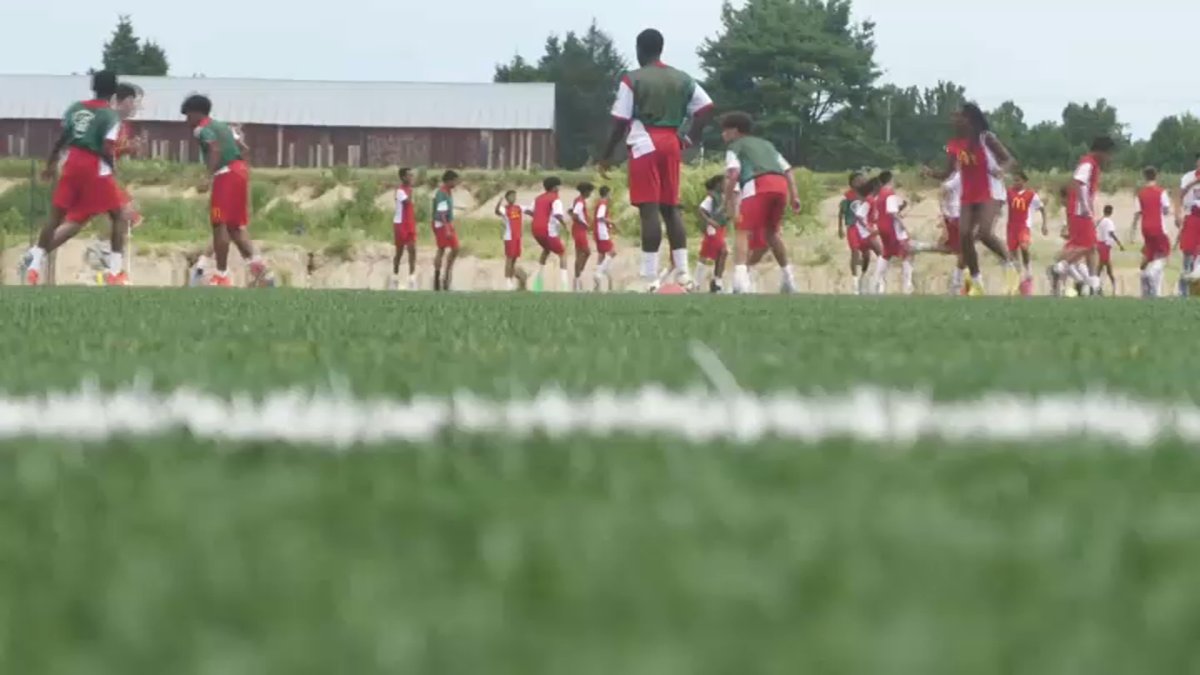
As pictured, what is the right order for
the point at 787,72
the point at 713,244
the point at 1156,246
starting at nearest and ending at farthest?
the point at 1156,246 → the point at 713,244 → the point at 787,72

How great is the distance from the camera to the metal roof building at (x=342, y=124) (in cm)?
7525

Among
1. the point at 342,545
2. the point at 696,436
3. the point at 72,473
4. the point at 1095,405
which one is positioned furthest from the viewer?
the point at 1095,405

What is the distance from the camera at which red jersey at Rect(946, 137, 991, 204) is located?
51.8 ft

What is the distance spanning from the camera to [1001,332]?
6371 millimetres

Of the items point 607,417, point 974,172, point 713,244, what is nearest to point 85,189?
point 974,172

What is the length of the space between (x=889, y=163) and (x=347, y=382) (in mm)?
→ 80524

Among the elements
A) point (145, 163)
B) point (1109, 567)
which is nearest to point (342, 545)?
point (1109, 567)

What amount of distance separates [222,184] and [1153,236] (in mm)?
12068

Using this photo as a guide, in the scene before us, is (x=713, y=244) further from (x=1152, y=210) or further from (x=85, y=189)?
(x=85, y=189)

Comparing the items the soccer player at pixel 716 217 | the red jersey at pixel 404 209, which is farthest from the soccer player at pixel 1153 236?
the red jersey at pixel 404 209

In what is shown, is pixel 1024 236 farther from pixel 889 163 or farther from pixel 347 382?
pixel 889 163

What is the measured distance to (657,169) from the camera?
1386 centimetres

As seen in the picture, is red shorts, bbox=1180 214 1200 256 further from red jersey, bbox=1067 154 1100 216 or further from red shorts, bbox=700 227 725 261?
red shorts, bbox=700 227 725 261

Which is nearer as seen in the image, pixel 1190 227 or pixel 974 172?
pixel 974 172
